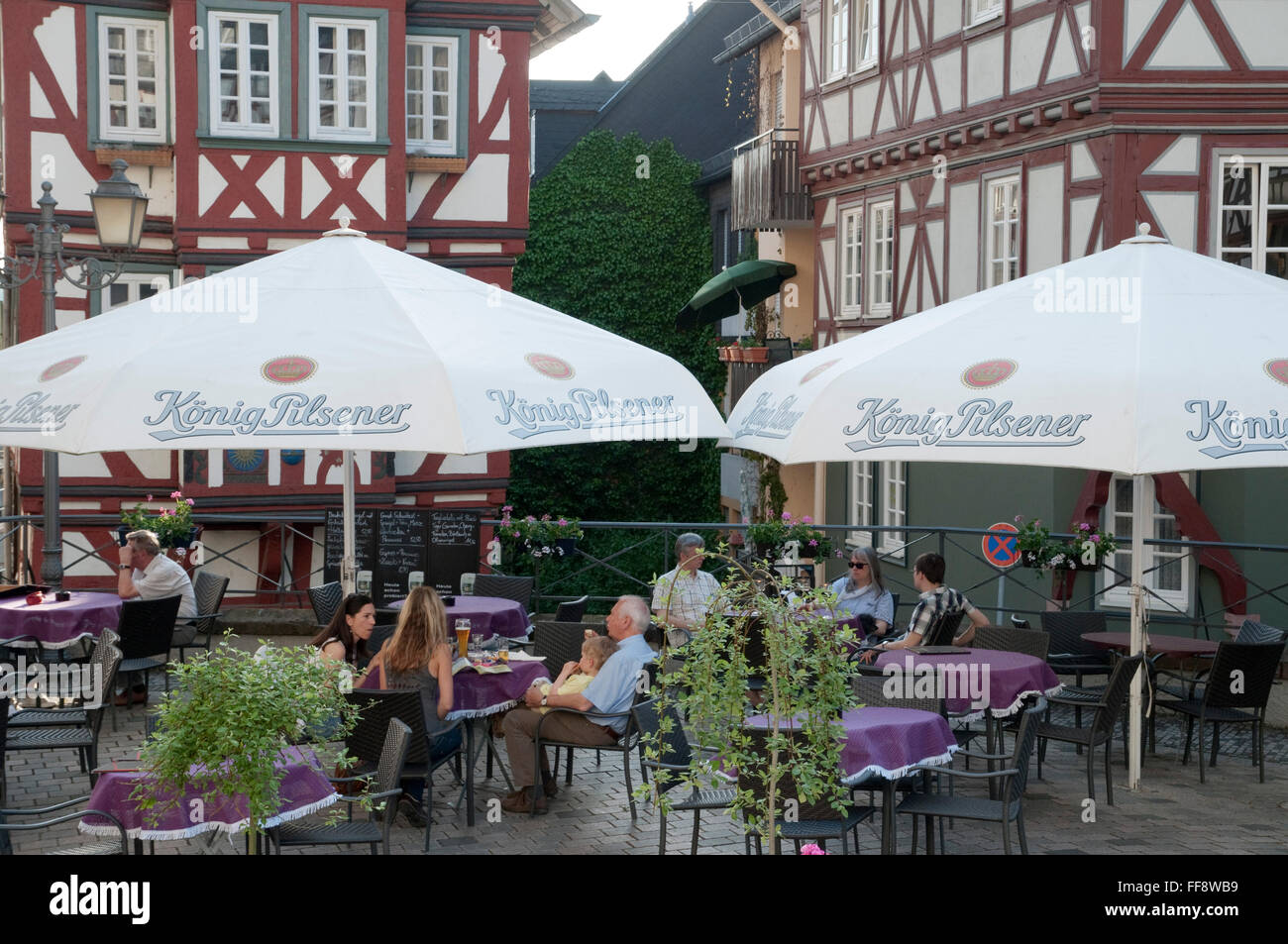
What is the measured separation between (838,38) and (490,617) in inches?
555

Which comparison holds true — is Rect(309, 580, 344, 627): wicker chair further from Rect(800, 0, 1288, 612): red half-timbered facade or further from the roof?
the roof

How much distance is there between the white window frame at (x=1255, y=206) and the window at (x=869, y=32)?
6.39 meters

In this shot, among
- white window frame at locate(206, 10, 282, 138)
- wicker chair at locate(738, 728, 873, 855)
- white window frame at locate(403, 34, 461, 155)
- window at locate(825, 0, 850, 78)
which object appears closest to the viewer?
wicker chair at locate(738, 728, 873, 855)

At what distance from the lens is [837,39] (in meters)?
Answer: 22.3

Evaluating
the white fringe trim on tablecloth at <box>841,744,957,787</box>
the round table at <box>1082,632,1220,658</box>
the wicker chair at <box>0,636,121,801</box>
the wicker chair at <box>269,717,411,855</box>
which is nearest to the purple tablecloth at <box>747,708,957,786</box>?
the white fringe trim on tablecloth at <box>841,744,957,787</box>

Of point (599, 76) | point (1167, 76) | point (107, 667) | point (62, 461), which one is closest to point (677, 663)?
point (107, 667)

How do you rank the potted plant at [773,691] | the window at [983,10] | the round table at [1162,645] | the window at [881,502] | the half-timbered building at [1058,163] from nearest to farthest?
the potted plant at [773,691]
the round table at [1162,645]
the half-timbered building at [1058,163]
the window at [983,10]
the window at [881,502]

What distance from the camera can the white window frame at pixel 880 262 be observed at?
21.3 m

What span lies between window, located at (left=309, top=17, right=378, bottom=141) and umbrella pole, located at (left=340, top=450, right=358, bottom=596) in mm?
11155

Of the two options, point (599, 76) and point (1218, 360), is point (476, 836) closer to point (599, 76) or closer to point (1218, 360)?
point (1218, 360)

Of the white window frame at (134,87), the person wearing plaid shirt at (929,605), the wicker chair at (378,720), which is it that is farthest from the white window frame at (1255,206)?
the white window frame at (134,87)

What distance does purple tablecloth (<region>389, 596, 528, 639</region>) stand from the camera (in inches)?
432

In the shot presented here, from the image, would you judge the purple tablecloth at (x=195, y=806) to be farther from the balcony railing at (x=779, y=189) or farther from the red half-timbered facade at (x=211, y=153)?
the balcony railing at (x=779, y=189)
